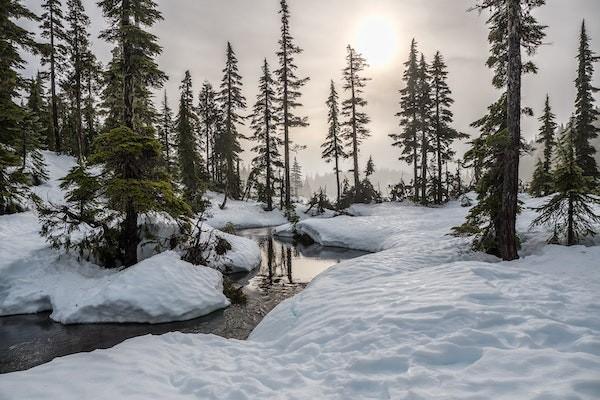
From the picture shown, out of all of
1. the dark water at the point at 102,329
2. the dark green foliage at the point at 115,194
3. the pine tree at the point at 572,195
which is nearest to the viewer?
the dark water at the point at 102,329

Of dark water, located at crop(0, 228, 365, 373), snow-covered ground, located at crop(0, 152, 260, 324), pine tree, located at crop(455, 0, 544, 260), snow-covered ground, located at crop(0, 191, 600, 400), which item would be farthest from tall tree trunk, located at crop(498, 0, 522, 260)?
snow-covered ground, located at crop(0, 152, 260, 324)

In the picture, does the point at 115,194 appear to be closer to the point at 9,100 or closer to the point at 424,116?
the point at 9,100

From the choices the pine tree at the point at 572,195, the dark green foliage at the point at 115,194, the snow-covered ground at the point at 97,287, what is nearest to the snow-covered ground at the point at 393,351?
the pine tree at the point at 572,195

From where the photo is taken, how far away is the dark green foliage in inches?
415

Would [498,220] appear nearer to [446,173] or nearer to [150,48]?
[150,48]

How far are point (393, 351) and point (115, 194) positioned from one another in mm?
9472

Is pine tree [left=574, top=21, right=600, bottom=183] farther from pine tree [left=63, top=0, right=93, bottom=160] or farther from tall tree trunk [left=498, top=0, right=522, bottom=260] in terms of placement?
pine tree [left=63, top=0, right=93, bottom=160]

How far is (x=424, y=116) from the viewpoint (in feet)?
107

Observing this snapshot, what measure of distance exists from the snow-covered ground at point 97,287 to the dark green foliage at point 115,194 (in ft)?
2.22

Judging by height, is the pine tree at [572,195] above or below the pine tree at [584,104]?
below

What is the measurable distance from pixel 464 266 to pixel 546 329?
3732mm

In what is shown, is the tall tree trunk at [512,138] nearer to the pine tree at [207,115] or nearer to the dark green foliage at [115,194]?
the dark green foliage at [115,194]

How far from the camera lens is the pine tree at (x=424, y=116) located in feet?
106

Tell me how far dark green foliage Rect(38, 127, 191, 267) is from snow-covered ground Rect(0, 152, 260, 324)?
2.22 ft
